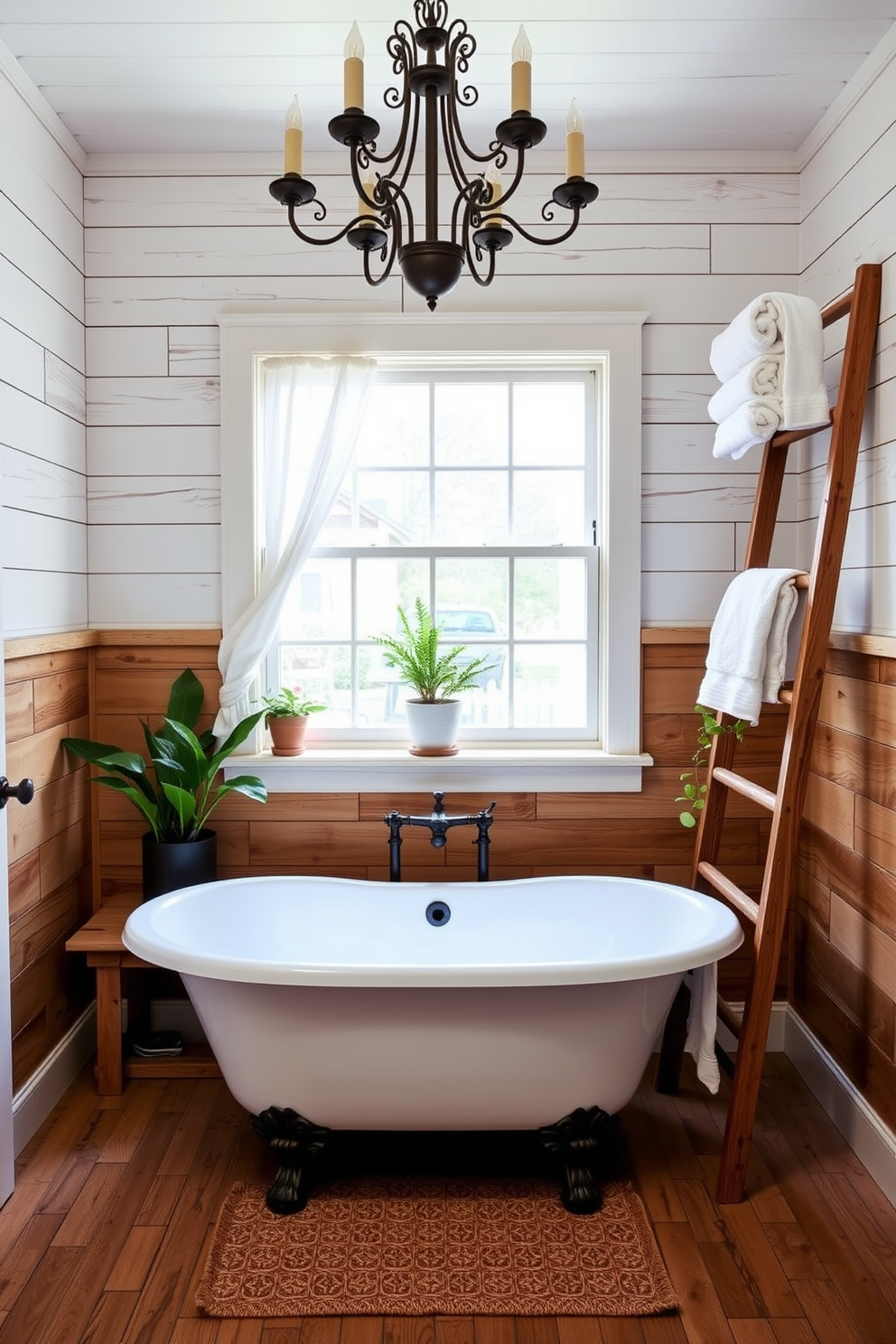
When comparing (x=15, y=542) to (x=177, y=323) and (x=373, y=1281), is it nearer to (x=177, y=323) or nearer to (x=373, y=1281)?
(x=177, y=323)

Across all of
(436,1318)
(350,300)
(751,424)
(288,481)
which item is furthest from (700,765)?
(350,300)

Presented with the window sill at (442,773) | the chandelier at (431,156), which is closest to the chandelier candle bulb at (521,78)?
the chandelier at (431,156)

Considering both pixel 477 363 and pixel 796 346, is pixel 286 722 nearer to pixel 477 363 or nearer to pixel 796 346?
pixel 477 363

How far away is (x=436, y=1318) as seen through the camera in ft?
5.91

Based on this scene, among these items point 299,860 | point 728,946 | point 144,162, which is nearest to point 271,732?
point 299,860

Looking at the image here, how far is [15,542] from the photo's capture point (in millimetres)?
2393

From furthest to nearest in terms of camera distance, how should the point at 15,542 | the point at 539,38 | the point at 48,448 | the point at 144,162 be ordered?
the point at 144,162, the point at 48,448, the point at 15,542, the point at 539,38

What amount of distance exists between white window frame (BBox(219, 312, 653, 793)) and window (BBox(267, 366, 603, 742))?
116mm

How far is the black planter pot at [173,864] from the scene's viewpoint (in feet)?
8.70

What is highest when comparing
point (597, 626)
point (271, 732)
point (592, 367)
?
point (592, 367)

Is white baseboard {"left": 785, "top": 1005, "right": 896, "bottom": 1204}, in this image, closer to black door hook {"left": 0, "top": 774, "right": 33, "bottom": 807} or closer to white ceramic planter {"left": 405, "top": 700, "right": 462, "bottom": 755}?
white ceramic planter {"left": 405, "top": 700, "right": 462, "bottom": 755}

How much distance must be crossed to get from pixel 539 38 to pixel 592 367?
92 centimetres

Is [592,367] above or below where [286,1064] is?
above

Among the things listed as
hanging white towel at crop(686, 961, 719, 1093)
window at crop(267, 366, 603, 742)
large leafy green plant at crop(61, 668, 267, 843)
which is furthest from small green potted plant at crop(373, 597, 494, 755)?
hanging white towel at crop(686, 961, 719, 1093)
